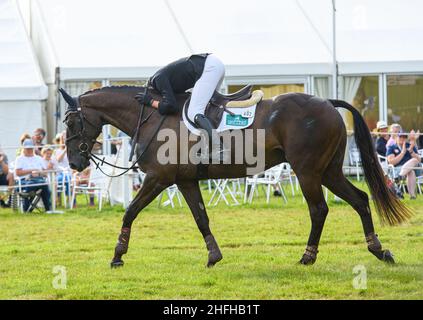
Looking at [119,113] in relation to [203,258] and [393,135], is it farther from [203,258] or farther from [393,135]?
[393,135]

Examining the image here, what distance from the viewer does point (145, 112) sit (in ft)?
31.6

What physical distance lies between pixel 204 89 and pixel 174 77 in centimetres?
37

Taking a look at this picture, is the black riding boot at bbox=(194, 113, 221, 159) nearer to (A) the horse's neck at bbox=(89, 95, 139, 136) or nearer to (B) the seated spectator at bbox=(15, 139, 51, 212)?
(A) the horse's neck at bbox=(89, 95, 139, 136)

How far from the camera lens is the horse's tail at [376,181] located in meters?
9.41

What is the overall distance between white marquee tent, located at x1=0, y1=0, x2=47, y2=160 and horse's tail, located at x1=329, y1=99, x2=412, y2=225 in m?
12.7

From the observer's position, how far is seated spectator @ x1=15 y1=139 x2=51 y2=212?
54.0 feet

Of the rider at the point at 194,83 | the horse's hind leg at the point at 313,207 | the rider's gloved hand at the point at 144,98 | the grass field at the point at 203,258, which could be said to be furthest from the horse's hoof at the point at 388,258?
the rider's gloved hand at the point at 144,98

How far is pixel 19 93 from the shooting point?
21062mm

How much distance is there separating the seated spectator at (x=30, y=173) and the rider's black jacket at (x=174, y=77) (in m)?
7.41

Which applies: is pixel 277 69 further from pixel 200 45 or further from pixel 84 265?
pixel 84 265

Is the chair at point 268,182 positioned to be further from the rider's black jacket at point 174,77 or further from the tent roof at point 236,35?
the rider's black jacket at point 174,77

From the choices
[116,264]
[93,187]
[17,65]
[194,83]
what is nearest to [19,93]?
[17,65]

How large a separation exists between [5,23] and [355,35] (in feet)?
29.1
